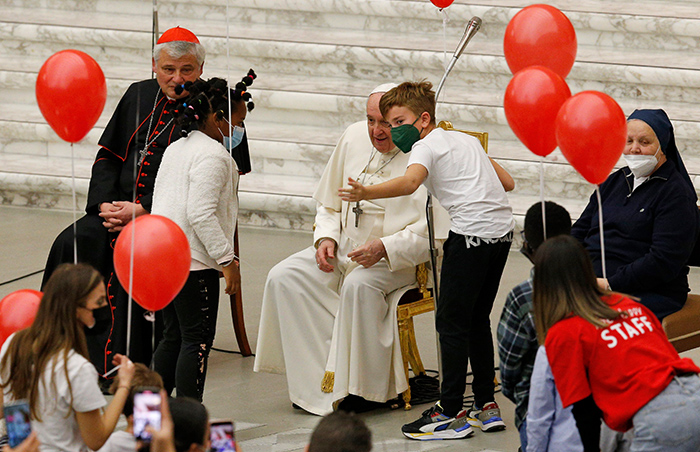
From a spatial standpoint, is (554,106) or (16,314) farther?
(554,106)

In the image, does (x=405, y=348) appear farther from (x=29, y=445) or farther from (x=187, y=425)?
(x=29, y=445)

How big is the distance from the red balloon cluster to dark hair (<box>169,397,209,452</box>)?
4.67 ft

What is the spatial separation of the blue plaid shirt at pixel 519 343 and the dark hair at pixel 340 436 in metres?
0.79

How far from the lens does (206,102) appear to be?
12.0ft

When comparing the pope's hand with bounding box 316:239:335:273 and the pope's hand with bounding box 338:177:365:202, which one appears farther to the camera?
the pope's hand with bounding box 316:239:335:273

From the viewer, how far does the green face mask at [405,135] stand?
12.3 ft

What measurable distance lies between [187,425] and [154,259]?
78 cm

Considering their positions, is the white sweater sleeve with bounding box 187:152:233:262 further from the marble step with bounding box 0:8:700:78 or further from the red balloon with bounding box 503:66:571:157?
the marble step with bounding box 0:8:700:78

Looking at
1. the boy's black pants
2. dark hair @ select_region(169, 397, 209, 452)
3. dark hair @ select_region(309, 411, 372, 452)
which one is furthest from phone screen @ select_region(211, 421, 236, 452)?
the boy's black pants

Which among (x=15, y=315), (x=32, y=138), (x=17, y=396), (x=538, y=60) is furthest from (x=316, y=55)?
(x=17, y=396)

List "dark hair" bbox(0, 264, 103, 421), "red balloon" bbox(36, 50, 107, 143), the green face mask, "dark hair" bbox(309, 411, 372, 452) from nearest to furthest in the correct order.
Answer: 1. "dark hair" bbox(309, 411, 372, 452)
2. "dark hair" bbox(0, 264, 103, 421)
3. "red balloon" bbox(36, 50, 107, 143)
4. the green face mask

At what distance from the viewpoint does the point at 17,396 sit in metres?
2.54

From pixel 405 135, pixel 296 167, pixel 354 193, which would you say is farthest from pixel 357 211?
pixel 296 167

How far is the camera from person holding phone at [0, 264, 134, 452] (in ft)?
8.32
